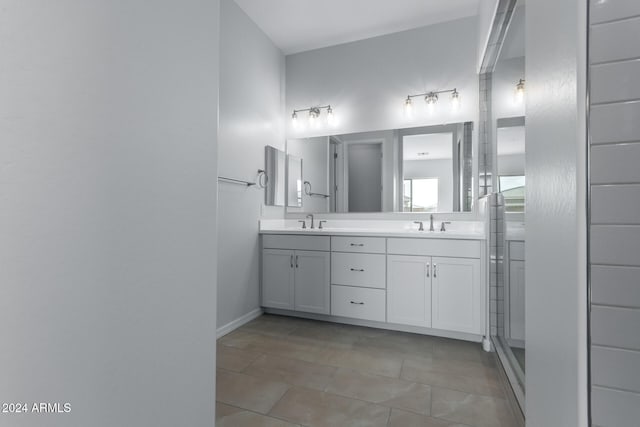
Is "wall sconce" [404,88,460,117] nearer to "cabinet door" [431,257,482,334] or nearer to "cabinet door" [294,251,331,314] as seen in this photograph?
"cabinet door" [431,257,482,334]

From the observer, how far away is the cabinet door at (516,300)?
4.76 ft

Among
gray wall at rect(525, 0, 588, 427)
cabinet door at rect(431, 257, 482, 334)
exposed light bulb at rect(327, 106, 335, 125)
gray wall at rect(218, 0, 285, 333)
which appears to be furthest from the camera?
exposed light bulb at rect(327, 106, 335, 125)

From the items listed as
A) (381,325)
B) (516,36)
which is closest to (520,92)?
(516,36)

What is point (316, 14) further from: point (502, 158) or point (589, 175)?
point (589, 175)

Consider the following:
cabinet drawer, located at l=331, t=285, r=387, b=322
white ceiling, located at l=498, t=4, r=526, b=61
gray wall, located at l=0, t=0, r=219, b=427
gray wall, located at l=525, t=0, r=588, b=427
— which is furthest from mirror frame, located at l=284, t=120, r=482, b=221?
gray wall, located at l=0, t=0, r=219, b=427

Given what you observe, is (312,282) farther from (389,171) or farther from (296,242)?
(389,171)

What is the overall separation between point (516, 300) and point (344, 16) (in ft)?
8.88

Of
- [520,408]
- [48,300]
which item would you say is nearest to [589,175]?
[48,300]

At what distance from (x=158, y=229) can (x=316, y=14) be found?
2.70 m

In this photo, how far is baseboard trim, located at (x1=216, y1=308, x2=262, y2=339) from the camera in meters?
2.46

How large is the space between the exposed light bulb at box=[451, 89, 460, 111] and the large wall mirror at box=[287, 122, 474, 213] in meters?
0.15

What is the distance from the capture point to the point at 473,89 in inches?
109

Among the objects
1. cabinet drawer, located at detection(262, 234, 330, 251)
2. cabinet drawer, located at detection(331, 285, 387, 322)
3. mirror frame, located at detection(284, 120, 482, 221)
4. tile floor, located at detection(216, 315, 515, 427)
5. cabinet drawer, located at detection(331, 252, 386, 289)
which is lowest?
tile floor, located at detection(216, 315, 515, 427)

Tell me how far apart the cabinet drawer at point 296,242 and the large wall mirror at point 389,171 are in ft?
1.87
